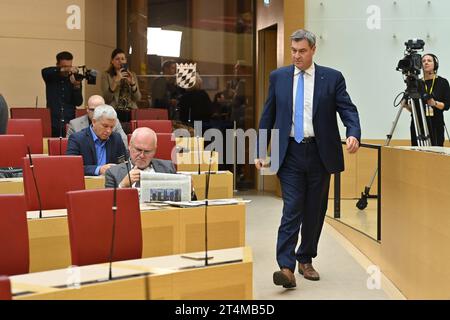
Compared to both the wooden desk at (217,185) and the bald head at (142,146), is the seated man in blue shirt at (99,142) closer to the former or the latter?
the wooden desk at (217,185)

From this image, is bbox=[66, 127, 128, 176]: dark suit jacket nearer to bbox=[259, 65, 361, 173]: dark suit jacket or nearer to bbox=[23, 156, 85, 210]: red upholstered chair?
bbox=[23, 156, 85, 210]: red upholstered chair

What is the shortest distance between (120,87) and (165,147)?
2.99 meters

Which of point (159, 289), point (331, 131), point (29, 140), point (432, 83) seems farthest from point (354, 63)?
point (159, 289)

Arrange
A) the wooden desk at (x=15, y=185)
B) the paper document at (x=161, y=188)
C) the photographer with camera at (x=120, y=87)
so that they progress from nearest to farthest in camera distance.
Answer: the paper document at (x=161, y=188)
the wooden desk at (x=15, y=185)
the photographer with camera at (x=120, y=87)

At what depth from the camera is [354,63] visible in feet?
33.7

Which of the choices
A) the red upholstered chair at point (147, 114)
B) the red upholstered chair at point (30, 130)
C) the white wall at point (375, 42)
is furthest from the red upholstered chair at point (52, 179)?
the white wall at point (375, 42)

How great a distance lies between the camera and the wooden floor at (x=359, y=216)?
6578 millimetres

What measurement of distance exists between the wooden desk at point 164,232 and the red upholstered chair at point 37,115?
573 cm

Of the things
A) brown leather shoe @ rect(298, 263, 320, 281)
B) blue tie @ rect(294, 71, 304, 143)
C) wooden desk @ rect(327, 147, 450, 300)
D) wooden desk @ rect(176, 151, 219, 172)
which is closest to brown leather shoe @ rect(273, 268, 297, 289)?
brown leather shoe @ rect(298, 263, 320, 281)

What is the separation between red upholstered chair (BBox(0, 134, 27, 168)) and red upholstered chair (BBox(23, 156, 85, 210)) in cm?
178

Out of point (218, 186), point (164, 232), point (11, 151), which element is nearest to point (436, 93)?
point (218, 186)

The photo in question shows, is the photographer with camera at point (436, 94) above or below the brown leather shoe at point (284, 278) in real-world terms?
above

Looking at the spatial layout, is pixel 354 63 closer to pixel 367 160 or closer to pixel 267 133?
pixel 367 160
